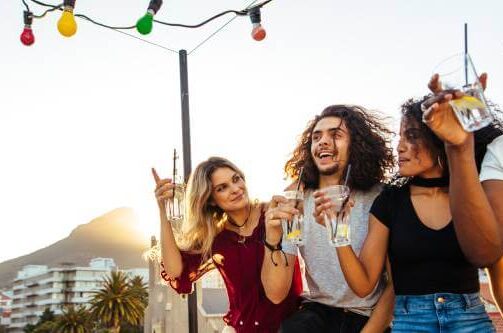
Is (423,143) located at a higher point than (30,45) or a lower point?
lower

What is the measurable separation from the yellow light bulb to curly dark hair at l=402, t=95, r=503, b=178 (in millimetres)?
3277

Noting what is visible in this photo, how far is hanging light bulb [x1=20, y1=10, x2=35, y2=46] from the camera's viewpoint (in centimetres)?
567

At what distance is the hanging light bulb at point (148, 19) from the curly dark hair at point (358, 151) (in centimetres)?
217

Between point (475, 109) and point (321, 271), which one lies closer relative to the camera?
point (475, 109)

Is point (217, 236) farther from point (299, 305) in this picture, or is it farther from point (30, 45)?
point (30, 45)

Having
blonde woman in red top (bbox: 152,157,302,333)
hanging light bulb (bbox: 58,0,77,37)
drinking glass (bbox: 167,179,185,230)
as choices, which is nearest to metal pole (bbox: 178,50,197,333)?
hanging light bulb (bbox: 58,0,77,37)

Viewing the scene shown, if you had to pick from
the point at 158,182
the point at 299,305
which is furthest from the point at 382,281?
the point at 158,182

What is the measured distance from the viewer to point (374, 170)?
352 cm

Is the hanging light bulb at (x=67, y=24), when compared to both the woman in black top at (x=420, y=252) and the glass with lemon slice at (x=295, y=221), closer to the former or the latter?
the glass with lemon slice at (x=295, y=221)

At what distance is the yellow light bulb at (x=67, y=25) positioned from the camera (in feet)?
16.6

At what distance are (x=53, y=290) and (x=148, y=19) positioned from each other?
120698 mm

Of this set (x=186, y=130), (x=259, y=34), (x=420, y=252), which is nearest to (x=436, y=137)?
(x=420, y=252)

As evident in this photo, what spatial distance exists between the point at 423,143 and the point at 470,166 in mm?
788

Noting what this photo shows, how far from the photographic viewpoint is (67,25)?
200 inches
